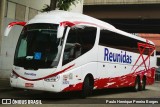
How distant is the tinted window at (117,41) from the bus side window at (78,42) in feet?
3.70

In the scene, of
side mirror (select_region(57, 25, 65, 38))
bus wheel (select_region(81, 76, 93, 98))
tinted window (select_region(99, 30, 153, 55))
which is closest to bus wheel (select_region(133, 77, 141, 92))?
tinted window (select_region(99, 30, 153, 55))

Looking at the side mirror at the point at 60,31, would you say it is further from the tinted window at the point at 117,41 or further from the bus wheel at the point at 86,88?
the tinted window at the point at 117,41

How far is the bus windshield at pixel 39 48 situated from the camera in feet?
50.7

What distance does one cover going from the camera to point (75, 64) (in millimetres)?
16422

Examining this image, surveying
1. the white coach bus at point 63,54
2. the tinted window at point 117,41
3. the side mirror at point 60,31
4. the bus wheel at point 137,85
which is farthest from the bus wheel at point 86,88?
the bus wheel at point 137,85

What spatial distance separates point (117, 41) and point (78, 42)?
5040 mm

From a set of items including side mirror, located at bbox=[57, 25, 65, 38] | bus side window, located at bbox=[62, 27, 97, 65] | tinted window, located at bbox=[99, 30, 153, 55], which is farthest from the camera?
tinted window, located at bbox=[99, 30, 153, 55]

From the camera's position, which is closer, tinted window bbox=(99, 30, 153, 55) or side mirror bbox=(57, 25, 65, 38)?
side mirror bbox=(57, 25, 65, 38)

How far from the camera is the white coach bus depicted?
15.4 metres

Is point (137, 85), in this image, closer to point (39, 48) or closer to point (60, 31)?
point (39, 48)

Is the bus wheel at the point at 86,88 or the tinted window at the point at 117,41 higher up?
the tinted window at the point at 117,41

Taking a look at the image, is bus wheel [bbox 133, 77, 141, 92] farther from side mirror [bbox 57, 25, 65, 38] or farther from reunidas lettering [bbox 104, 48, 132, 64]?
side mirror [bbox 57, 25, 65, 38]

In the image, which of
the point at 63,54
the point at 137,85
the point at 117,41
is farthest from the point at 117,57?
the point at 63,54

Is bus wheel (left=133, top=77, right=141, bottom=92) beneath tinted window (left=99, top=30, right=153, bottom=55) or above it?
beneath
